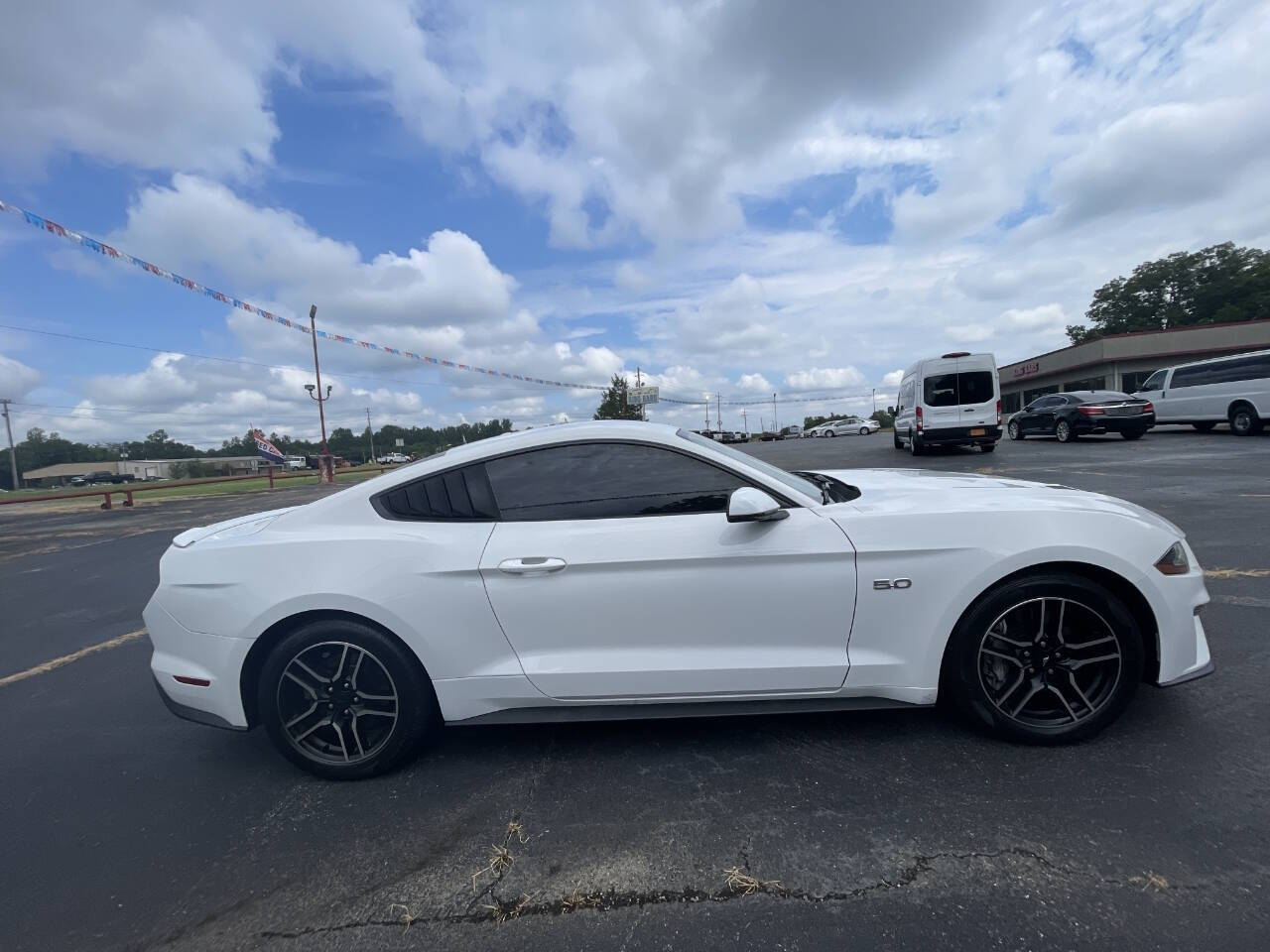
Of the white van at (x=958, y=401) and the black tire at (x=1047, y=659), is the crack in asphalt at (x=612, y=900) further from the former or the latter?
the white van at (x=958, y=401)

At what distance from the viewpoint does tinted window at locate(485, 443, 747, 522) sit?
245 centimetres

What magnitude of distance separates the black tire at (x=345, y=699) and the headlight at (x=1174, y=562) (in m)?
2.96

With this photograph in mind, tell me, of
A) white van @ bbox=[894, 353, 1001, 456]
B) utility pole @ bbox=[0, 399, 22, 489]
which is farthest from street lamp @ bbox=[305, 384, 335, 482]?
utility pole @ bbox=[0, 399, 22, 489]

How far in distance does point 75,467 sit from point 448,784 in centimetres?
10536

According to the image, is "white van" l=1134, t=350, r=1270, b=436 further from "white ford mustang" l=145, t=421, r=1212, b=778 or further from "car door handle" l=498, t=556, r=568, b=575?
"car door handle" l=498, t=556, r=568, b=575

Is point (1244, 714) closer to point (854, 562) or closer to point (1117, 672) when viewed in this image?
point (1117, 672)

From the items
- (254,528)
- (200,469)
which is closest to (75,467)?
(200,469)

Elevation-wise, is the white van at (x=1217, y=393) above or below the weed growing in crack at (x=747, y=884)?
above

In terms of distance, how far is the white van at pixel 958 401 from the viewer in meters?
14.0

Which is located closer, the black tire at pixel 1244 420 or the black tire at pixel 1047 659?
the black tire at pixel 1047 659

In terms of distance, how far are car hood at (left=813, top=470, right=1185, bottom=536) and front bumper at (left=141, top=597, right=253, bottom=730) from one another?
2670mm

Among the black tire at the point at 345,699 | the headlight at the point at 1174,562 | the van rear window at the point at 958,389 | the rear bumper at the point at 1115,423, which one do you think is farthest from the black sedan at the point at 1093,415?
the black tire at the point at 345,699

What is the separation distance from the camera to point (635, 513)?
7.98 ft

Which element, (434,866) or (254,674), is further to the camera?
(254,674)
